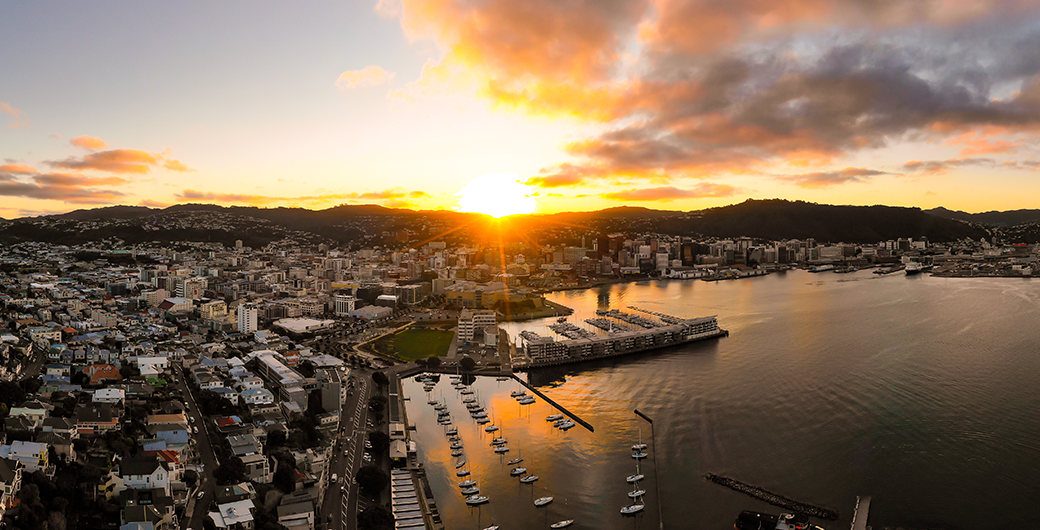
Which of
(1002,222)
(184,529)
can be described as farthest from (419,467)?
(1002,222)

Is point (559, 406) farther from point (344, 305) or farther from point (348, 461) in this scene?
point (344, 305)

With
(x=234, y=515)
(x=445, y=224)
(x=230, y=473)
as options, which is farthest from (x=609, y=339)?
(x=445, y=224)

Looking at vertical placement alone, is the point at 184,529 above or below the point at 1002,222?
below

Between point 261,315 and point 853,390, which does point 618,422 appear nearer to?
point 853,390

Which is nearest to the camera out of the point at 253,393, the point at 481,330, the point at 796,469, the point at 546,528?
the point at 546,528

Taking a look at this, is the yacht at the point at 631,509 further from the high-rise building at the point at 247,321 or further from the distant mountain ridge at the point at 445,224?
the distant mountain ridge at the point at 445,224

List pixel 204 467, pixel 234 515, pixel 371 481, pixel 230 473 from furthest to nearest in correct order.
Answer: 1. pixel 204 467
2. pixel 371 481
3. pixel 230 473
4. pixel 234 515
